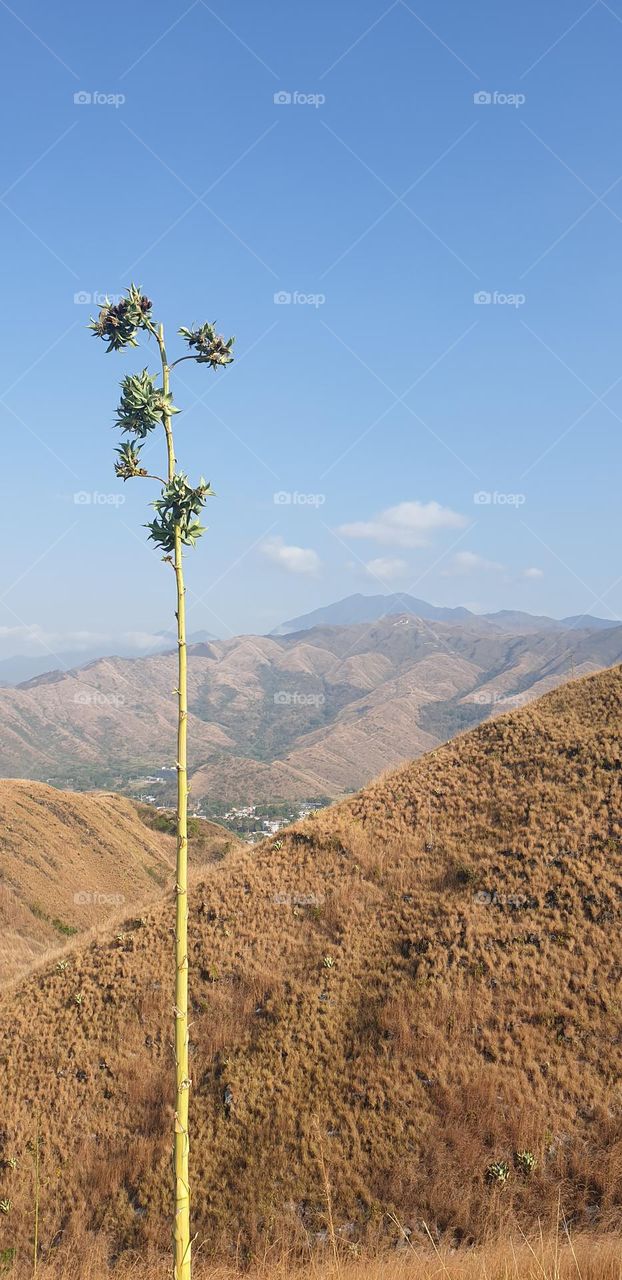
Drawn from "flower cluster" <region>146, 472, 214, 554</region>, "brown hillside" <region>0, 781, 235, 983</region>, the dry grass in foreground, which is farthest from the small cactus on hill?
"brown hillside" <region>0, 781, 235, 983</region>

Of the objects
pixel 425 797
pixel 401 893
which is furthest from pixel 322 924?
pixel 425 797

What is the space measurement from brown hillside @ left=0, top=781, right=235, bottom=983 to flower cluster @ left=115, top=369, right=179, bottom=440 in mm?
33468

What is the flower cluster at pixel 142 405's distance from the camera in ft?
27.7

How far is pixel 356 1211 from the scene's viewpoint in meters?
16.0

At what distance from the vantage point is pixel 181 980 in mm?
8398

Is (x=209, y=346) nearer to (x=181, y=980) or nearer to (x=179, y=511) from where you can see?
(x=179, y=511)

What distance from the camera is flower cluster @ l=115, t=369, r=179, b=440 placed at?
8.43m

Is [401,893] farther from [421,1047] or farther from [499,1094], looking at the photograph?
[499,1094]

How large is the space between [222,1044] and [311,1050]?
10.3 ft

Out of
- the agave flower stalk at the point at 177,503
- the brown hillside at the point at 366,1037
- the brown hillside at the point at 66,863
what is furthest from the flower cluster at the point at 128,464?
the brown hillside at the point at 66,863

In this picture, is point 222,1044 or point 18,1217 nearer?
point 18,1217

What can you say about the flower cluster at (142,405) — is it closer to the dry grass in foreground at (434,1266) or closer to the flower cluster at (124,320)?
the flower cluster at (124,320)

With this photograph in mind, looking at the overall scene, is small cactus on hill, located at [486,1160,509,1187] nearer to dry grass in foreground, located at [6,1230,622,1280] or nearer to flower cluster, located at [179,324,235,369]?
dry grass in foreground, located at [6,1230,622,1280]

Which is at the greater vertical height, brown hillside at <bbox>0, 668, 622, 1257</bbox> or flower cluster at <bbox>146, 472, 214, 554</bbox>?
flower cluster at <bbox>146, 472, 214, 554</bbox>
